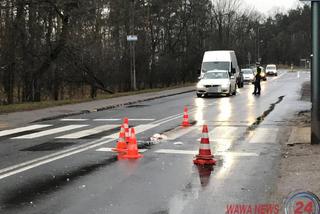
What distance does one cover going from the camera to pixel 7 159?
9.70m

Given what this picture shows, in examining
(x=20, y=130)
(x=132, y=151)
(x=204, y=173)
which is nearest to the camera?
(x=204, y=173)

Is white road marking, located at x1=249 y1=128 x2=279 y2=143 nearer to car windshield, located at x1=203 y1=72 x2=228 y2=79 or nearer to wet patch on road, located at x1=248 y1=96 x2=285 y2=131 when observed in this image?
wet patch on road, located at x1=248 y1=96 x2=285 y2=131

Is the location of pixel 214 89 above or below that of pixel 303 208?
above

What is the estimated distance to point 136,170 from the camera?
8547 millimetres

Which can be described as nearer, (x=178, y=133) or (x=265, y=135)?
(x=265, y=135)

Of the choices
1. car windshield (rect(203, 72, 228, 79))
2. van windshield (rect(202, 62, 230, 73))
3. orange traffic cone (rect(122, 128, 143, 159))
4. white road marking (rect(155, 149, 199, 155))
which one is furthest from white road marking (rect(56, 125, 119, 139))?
van windshield (rect(202, 62, 230, 73))

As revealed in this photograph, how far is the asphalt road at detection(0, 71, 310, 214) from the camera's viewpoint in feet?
21.1

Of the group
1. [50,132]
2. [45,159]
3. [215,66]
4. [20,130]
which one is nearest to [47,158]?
[45,159]

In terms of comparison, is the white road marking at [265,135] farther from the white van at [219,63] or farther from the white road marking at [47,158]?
the white van at [219,63]

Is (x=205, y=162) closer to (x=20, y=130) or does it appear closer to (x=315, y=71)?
(x=315, y=71)

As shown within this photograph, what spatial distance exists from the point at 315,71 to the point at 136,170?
4.64 m

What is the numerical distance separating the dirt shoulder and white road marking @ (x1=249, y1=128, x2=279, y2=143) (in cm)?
29

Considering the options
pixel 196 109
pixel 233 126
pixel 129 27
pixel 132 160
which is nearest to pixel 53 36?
pixel 129 27

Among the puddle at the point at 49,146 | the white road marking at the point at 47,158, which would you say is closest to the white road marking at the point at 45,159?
the white road marking at the point at 47,158
